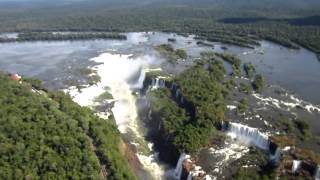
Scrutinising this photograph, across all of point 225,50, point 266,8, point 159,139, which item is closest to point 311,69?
point 225,50

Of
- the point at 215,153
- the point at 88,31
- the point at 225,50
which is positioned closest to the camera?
the point at 215,153

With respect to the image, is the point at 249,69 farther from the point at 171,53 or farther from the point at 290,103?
the point at 171,53

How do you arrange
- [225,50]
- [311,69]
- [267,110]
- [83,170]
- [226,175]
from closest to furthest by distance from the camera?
[83,170] < [226,175] < [267,110] < [311,69] < [225,50]

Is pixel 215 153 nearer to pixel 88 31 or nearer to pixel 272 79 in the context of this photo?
pixel 272 79

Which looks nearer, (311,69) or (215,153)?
(215,153)

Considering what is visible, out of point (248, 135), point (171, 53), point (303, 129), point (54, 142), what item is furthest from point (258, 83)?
point (54, 142)

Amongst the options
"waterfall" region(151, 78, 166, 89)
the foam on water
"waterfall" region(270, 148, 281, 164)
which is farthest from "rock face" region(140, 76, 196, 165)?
the foam on water

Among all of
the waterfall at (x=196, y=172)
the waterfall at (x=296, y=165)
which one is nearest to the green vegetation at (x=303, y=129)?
the waterfall at (x=296, y=165)
